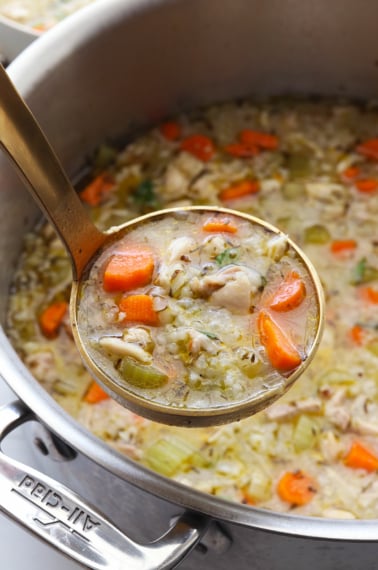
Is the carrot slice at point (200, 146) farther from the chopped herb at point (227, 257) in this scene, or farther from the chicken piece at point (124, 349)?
the chicken piece at point (124, 349)

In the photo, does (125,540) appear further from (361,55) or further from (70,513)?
(361,55)

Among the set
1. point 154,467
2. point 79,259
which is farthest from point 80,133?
point 154,467

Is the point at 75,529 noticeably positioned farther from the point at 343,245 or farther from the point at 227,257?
the point at 343,245

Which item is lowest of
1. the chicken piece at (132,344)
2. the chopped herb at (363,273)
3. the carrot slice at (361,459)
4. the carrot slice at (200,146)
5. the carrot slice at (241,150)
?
the carrot slice at (361,459)

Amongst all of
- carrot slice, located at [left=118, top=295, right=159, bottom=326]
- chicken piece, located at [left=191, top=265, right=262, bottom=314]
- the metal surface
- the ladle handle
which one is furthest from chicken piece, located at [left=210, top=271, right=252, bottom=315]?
the metal surface

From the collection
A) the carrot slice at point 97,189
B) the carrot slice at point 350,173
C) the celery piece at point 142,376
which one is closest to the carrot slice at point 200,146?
the carrot slice at point 97,189

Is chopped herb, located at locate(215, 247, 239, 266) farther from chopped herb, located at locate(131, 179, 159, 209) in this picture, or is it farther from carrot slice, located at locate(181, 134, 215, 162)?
carrot slice, located at locate(181, 134, 215, 162)

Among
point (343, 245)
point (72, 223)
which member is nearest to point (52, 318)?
point (72, 223)
